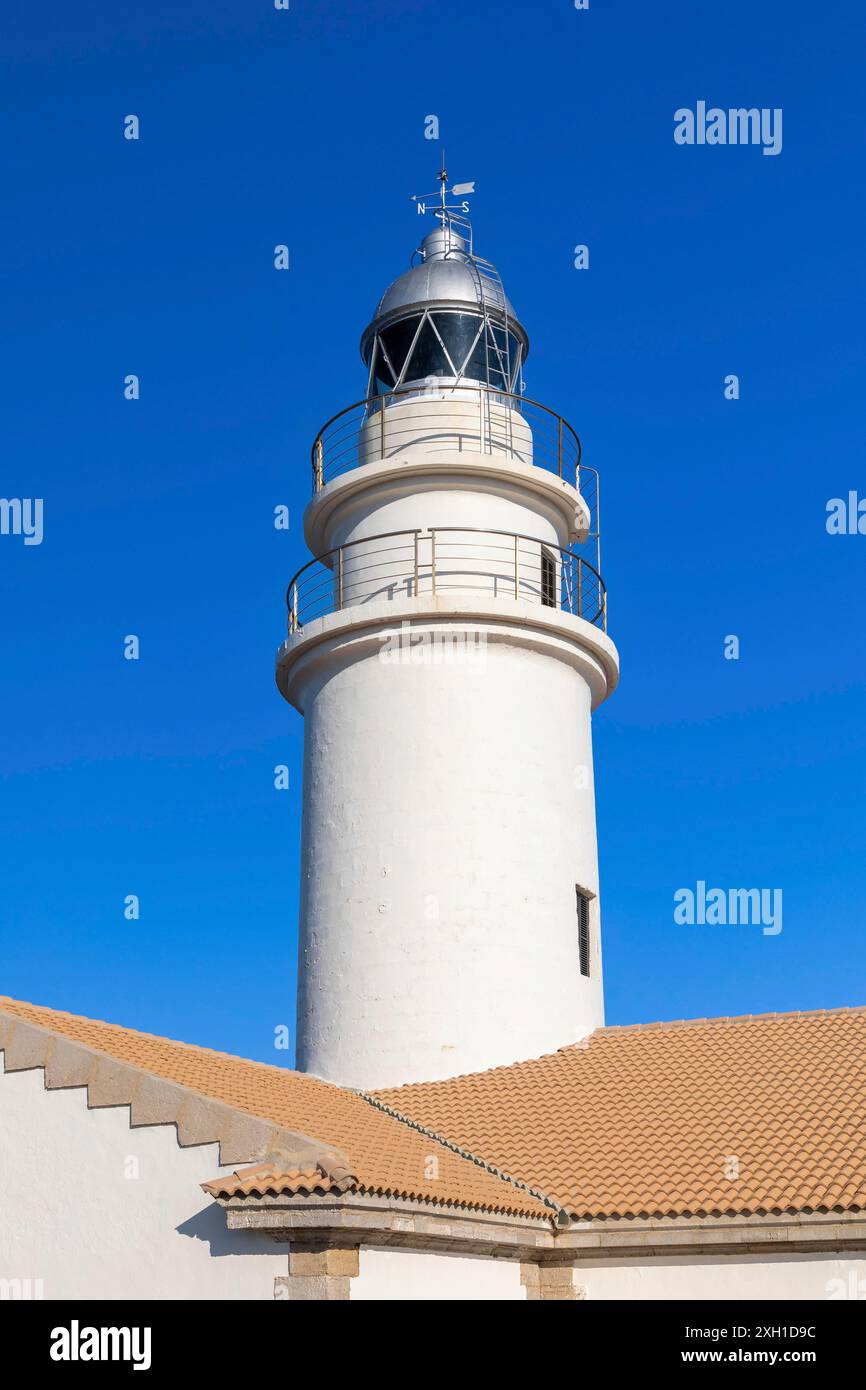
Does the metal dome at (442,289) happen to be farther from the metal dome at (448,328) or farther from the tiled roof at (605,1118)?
the tiled roof at (605,1118)

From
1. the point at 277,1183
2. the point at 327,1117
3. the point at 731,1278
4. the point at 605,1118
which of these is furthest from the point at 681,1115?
the point at 277,1183

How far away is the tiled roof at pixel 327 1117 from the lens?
42.0 feet

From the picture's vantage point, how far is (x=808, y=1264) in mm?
13547

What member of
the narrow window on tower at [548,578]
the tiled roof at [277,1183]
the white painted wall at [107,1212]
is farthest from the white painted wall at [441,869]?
the tiled roof at [277,1183]

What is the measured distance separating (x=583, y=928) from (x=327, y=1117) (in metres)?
6.64

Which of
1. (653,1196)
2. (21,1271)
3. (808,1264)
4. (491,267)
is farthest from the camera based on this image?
(491,267)

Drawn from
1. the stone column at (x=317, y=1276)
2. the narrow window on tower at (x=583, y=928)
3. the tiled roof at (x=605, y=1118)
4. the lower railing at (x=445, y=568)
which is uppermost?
the lower railing at (x=445, y=568)

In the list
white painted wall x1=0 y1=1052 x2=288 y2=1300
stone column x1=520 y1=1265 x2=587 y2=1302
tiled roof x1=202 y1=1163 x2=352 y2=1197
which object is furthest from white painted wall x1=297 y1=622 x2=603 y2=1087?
tiled roof x1=202 y1=1163 x2=352 y2=1197

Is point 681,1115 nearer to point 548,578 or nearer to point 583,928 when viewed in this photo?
point 583,928

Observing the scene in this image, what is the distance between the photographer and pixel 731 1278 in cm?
1384

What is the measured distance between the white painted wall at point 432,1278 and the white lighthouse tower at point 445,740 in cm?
466
